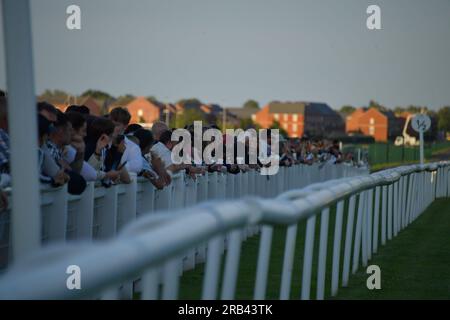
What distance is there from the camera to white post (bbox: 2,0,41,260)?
15.1 ft

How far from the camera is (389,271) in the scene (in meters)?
11.9

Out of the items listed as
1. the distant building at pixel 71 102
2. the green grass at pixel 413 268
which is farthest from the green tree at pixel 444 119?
the green grass at pixel 413 268

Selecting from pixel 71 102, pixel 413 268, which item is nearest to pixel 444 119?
pixel 71 102

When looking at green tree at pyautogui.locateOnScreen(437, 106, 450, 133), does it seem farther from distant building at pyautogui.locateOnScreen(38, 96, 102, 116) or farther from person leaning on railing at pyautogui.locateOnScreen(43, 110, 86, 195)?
person leaning on railing at pyautogui.locateOnScreen(43, 110, 86, 195)

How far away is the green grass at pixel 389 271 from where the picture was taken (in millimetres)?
9109

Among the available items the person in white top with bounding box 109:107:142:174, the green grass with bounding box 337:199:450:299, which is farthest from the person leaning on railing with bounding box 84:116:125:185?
the green grass with bounding box 337:199:450:299

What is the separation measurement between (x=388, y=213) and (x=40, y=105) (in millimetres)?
8355

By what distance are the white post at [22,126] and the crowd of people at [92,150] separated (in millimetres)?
1973

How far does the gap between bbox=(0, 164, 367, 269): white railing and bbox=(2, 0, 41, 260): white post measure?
0.18 ft

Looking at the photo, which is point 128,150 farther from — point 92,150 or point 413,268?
point 413,268

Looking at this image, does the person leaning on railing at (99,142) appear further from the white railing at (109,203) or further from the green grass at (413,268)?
the green grass at (413,268)

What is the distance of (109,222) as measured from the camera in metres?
9.59
